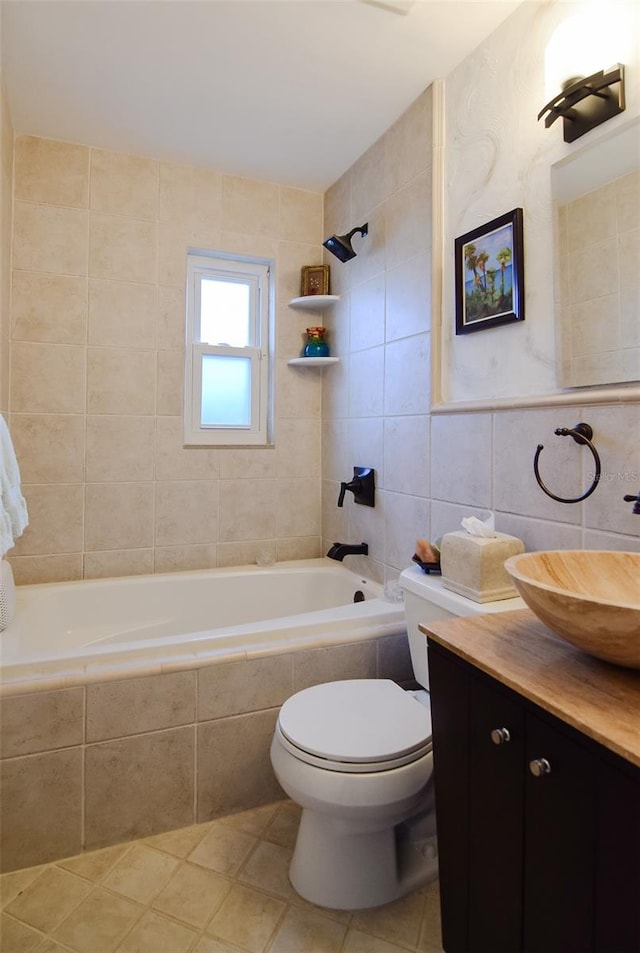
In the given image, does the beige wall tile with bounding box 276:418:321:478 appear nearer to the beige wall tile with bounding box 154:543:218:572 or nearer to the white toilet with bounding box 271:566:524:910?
the beige wall tile with bounding box 154:543:218:572

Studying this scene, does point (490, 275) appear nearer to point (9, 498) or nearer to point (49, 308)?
point (9, 498)

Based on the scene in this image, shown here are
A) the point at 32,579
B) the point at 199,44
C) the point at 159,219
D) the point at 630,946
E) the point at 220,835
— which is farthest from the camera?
the point at 159,219

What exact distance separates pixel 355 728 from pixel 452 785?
0.35 metres

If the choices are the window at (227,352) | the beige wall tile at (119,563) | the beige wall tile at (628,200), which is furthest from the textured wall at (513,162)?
the beige wall tile at (119,563)

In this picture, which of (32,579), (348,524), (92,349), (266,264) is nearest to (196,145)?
(266,264)

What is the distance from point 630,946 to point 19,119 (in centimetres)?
294

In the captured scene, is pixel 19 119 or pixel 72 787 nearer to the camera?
pixel 72 787

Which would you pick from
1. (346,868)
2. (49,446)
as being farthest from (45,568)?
(346,868)

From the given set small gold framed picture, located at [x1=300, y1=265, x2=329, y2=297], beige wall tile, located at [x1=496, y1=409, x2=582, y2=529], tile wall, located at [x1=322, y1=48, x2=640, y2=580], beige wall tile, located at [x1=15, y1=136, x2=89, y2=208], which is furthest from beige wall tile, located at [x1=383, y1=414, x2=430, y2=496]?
beige wall tile, located at [x1=15, y1=136, x2=89, y2=208]

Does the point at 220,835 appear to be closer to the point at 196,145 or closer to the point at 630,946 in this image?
the point at 630,946

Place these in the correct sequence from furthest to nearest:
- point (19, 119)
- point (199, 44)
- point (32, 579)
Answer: point (32, 579), point (19, 119), point (199, 44)

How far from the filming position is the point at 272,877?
1.34 metres

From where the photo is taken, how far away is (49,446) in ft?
7.24

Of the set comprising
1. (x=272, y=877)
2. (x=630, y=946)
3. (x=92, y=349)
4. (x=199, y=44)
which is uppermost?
(x=199, y=44)
